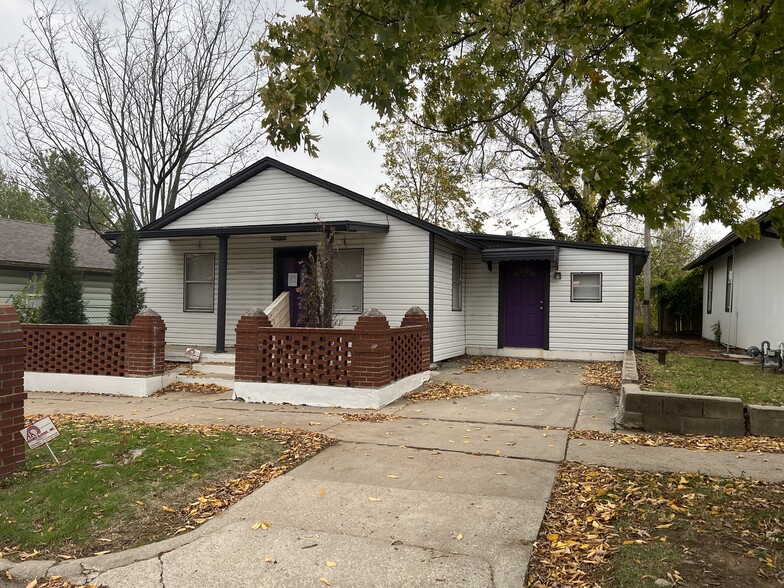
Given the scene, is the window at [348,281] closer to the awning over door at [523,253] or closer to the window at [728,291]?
the awning over door at [523,253]

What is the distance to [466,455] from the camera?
5.43 metres

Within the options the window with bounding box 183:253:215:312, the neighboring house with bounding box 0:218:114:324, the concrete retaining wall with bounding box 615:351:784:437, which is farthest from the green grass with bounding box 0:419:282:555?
the neighboring house with bounding box 0:218:114:324

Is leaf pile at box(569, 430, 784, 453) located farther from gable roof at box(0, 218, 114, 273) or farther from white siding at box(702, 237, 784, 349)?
gable roof at box(0, 218, 114, 273)

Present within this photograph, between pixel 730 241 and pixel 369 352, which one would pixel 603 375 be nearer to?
pixel 369 352

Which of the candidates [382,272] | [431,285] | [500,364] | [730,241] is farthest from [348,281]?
[730,241]

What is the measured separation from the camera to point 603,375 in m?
10.8

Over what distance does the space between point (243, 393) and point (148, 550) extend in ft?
16.4

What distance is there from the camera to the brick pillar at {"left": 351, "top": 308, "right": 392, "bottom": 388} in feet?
25.6

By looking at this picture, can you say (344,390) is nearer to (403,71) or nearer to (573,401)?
(573,401)

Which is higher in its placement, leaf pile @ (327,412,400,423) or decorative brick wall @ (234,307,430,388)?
decorative brick wall @ (234,307,430,388)

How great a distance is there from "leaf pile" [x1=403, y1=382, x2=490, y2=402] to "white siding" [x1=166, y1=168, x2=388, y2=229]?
13.9 feet

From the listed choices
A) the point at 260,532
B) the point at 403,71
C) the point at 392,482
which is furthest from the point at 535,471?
the point at 403,71

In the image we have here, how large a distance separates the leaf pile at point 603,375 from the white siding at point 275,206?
521 cm

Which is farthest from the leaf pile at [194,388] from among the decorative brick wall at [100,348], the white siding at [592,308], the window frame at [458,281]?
the white siding at [592,308]
